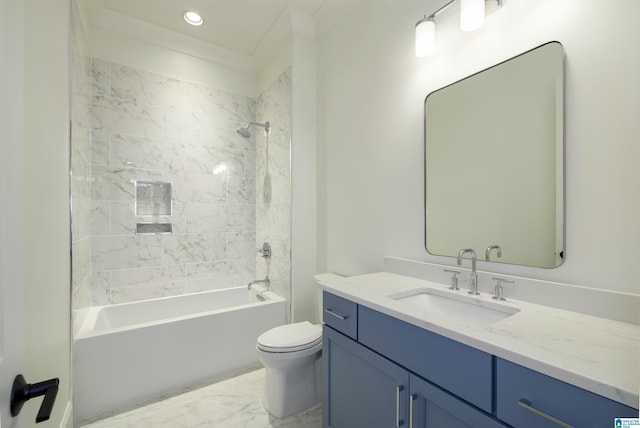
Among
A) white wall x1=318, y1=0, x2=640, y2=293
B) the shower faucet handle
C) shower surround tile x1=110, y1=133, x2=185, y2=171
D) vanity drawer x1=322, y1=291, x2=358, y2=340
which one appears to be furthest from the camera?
the shower faucet handle

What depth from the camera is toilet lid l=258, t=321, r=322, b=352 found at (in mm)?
1741

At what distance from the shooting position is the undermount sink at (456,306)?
3.93 feet

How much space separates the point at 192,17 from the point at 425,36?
79.2 inches

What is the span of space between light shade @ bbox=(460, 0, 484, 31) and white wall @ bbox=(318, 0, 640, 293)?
92 mm

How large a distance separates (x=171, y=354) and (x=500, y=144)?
2.46 meters

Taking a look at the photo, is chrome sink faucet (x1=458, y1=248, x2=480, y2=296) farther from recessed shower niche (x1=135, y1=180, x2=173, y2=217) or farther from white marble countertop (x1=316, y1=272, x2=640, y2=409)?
recessed shower niche (x1=135, y1=180, x2=173, y2=217)

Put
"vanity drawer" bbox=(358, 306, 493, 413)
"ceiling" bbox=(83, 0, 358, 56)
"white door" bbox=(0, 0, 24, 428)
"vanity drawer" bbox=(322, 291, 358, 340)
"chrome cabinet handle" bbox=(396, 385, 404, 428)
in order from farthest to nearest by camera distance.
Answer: "ceiling" bbox=(83, 0, 358, 56) < "vanity drawer" bbox=(322, 291, 358, 340) < "chrome cabinet handle" bbox=(396, 385, 404, 428) < "vanity drawer" bbox=(358, 306, 493, 413) < "white door" bbox=(0, 0, 24, 428)

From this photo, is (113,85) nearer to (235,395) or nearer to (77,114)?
(77,114)

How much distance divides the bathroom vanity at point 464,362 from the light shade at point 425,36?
49.9 inches

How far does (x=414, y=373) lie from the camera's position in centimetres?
107

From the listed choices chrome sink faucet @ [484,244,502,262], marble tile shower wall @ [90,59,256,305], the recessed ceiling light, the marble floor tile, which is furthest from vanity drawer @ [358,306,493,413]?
the recessed ceiling light

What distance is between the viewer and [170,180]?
274 centimetres

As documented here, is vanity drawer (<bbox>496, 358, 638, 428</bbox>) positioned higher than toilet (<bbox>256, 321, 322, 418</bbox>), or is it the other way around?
vanity drawer (<bbox>496, 358, 638, 428</bbox>)

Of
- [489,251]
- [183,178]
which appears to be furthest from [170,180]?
[489,251]
